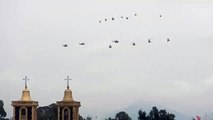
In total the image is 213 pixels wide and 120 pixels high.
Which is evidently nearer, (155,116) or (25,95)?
(25,95)

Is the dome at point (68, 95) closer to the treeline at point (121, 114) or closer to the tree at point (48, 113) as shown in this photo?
the treeline at point (121, 114)

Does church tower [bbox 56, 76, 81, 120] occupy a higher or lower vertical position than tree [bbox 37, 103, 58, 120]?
lower

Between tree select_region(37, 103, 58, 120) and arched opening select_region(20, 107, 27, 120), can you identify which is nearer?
arched opening select_region(20, 107, 27, 120)

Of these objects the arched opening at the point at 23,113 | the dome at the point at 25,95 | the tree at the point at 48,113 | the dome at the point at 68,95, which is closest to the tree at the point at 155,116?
the tree at the point at 48,113

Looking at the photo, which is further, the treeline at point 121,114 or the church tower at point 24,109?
the treeline at point 121,114

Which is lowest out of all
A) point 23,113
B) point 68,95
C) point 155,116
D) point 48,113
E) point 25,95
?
point 23,113

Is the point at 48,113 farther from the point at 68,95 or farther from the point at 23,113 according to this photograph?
the point at 23,113

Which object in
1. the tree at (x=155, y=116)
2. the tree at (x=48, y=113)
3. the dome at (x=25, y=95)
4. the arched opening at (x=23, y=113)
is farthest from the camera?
the tree at (x=48, y=113)

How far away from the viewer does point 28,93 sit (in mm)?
108688

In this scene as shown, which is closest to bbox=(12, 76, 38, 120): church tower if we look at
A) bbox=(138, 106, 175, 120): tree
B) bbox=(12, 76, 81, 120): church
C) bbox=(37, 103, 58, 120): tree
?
bbox=(12, 76, 81, 120): church

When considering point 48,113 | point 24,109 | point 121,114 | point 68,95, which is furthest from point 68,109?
point 121,114

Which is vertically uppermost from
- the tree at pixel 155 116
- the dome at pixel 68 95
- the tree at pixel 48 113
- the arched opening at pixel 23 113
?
the tree at pixel 48 113

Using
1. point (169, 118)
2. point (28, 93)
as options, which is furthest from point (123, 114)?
point (28, 93)

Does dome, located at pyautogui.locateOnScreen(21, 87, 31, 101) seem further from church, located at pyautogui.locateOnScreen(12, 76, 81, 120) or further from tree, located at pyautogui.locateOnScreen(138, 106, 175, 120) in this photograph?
tree, located at pyautogui.locateOnScreen(138, 106, 175, 120)
